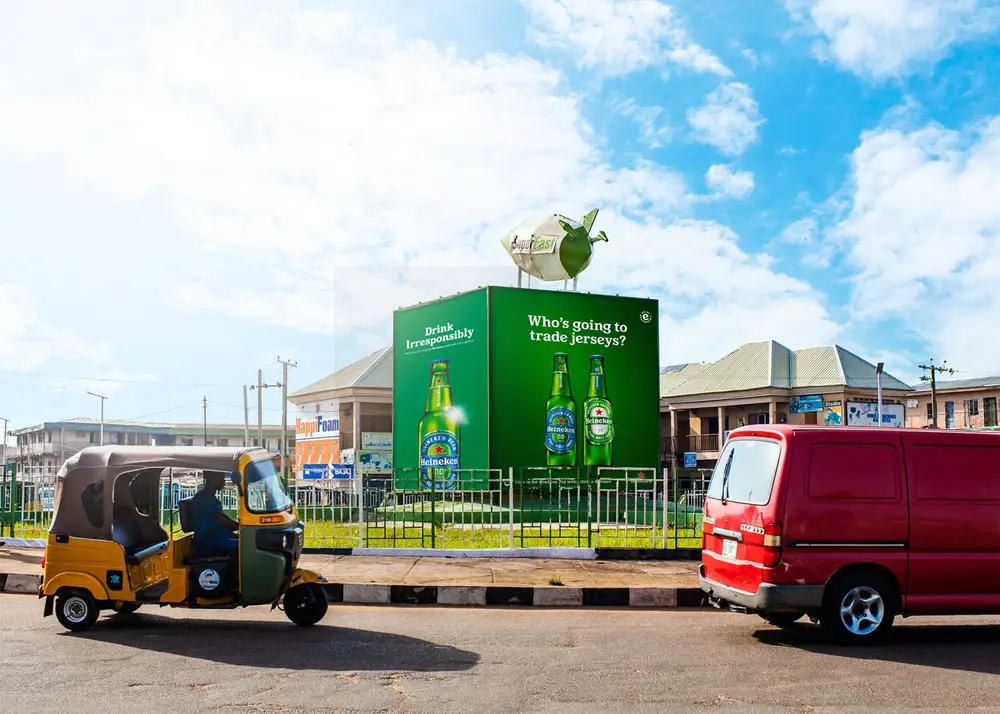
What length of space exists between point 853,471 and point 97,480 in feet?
21.8

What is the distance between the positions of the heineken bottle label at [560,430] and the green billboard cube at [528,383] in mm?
29

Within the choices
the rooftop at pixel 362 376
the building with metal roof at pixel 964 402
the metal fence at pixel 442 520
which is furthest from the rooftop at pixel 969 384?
the metal fence at pixel 442 520

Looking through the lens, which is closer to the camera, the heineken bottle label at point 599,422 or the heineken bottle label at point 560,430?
the heineken bottle label at point 560,430

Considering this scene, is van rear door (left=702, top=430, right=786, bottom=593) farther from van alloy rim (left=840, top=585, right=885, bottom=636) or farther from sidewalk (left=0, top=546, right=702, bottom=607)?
sidewalk (left=0, top=546, right=702, bottom=607)

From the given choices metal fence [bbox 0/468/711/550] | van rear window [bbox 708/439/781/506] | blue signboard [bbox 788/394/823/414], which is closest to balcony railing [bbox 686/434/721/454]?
blue signboard [bbox 788/394/823/414]

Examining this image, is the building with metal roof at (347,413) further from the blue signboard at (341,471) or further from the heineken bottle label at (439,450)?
the blue signboard at (341,471)

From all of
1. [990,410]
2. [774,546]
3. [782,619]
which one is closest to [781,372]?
[990,410]

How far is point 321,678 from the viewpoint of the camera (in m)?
6.91

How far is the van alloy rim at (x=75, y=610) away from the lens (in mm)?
8836

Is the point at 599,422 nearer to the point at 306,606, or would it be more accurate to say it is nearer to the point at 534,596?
the point at 534,596

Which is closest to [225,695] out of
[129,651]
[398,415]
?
[129,651]

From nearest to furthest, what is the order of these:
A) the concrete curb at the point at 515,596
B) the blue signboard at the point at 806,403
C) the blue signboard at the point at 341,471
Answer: the concrete curb at the point at 515,596
the blue signboard at the point at 341,471
the blue signboard at the point at 806,403

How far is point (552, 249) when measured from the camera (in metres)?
30.6

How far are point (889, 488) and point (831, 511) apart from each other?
1.97 feet
